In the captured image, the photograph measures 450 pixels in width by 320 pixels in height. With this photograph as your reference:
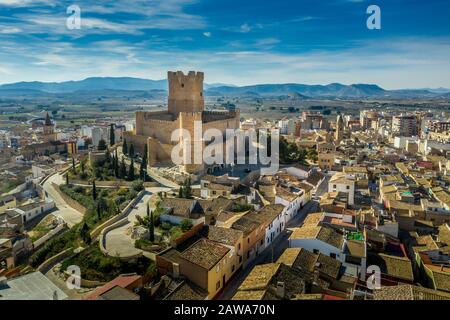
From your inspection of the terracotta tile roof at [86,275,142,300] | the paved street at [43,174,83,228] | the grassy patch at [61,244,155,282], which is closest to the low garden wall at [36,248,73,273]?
the grassy patch at [61,244,155,282]

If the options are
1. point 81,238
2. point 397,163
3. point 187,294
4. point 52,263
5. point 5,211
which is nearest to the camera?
point 187,294

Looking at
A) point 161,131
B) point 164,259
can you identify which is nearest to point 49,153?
point 161,131

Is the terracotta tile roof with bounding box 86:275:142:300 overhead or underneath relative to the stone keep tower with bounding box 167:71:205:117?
underneath

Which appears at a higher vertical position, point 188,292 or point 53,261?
point 188,292

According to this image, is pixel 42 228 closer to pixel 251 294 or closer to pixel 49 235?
pixel 49 235

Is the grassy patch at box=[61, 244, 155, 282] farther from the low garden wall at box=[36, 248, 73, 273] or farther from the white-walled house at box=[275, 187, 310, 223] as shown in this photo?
the white-walled house at box=[275, 187, 310, 223]

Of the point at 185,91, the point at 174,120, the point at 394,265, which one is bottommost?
the point at 394,265

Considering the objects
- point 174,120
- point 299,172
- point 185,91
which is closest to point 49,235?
point 174,120
